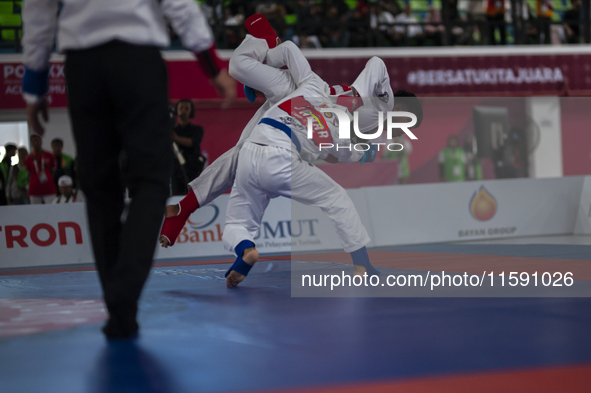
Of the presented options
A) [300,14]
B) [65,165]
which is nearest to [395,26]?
[300,14]

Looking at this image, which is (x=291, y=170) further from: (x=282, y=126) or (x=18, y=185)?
(x=18, y=185)

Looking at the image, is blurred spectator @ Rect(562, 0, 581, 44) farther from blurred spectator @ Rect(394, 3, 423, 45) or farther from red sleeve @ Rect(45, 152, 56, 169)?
red sleeve @ Rect(45, 152, 56, 169)

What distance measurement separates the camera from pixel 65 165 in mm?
8438

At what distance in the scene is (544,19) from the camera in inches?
555

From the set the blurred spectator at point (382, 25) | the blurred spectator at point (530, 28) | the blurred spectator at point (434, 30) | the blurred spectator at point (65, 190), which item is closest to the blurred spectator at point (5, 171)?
the blurred spectator at point (65, 190)

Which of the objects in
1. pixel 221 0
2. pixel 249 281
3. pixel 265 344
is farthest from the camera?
pixel 221 0

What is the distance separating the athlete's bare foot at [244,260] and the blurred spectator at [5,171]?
6149 millimetres

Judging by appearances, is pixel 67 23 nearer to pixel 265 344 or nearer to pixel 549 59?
pixel 265 344

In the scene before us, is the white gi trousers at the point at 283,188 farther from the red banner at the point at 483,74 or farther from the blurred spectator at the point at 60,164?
the red banner at the point at 483,74

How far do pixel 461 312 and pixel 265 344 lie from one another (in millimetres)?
948

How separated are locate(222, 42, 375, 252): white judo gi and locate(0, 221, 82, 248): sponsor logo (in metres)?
3.49

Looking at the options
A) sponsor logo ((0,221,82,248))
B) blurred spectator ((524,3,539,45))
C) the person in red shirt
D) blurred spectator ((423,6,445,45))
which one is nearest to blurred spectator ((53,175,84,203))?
the person in red shirt

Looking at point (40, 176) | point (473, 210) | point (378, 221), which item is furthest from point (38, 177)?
point (473, 210)

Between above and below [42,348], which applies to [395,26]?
above
